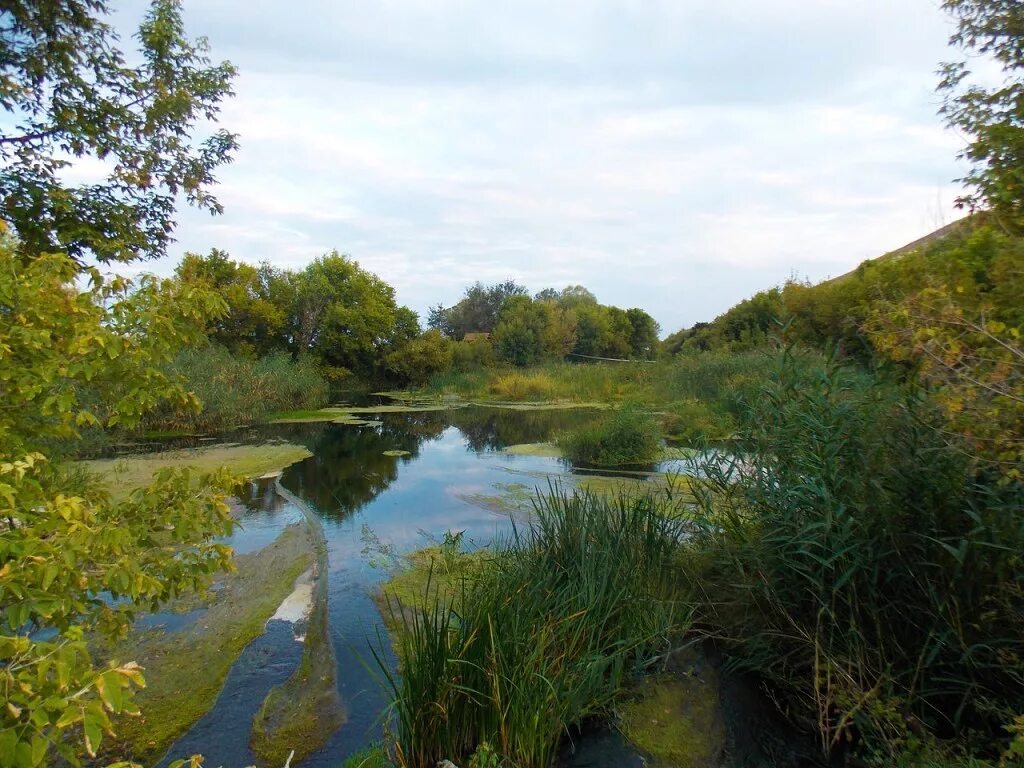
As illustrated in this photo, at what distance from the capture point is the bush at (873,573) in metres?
3.56

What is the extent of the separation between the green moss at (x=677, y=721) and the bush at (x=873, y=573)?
0.33 m

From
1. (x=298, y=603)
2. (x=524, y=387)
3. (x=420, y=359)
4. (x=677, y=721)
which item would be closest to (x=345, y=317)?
(x=420, y=359)

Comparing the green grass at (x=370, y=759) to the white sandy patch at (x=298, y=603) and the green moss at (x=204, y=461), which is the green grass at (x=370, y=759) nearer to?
the white sandy patch at (x=298, y=603)

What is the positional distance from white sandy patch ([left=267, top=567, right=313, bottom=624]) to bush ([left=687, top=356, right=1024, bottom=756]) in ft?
11.6

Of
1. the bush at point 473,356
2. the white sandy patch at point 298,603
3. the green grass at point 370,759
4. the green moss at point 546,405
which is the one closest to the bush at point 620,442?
the white sandy patch at point 298,603

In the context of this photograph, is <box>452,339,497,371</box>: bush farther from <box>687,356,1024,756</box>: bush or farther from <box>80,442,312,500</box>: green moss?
<box>687,356,1024,756</box>: bush

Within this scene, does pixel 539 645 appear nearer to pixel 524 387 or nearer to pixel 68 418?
pixel 68 418

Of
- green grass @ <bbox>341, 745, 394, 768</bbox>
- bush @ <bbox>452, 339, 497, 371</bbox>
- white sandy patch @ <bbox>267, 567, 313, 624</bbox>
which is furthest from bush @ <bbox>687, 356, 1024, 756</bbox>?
bush @ <bbox>452, 339, 497, 371</bbox>

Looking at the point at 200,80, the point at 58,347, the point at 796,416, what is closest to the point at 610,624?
the point at 796,416

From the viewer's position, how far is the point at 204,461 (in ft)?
42.8

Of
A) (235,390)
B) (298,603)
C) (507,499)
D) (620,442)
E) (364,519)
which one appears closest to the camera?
(298,603)

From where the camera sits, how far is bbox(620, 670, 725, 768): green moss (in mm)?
3898

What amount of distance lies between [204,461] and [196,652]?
8301 mm

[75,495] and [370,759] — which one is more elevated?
[75,495]
